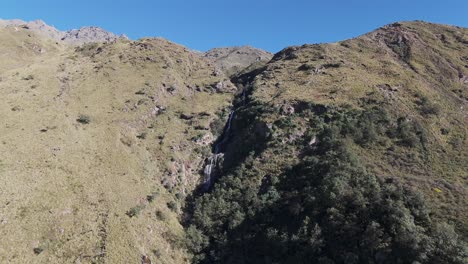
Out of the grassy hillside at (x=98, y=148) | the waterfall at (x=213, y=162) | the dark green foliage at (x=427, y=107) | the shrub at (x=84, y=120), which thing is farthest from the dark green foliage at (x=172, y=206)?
the dark green foliage at (x=427, y=107)

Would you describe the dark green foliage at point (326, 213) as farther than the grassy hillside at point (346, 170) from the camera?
No

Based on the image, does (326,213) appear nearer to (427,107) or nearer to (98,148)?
(427,107)

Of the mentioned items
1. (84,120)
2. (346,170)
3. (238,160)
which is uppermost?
(238,160)

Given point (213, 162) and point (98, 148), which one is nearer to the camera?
point (98, 148)

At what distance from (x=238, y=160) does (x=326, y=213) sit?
3048cm

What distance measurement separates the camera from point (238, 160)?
80.9 m

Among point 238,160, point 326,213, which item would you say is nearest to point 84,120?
point 238,160

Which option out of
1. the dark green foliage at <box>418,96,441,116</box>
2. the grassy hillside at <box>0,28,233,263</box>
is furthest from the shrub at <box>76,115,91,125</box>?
the dark green foliage at <box>418,96,441,116</box>

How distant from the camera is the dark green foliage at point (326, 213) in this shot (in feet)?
150

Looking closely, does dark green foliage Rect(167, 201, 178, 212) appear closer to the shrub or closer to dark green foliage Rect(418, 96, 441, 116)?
the shrub

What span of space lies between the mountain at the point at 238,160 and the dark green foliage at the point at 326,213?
24 centimetres

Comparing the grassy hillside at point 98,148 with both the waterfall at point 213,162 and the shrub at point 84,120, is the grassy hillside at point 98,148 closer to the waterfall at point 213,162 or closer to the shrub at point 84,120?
the shrub at point 84,120

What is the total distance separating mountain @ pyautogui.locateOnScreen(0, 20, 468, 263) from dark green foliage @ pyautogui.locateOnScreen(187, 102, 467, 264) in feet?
0.80

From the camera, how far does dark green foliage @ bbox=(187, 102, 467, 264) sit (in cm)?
4562
